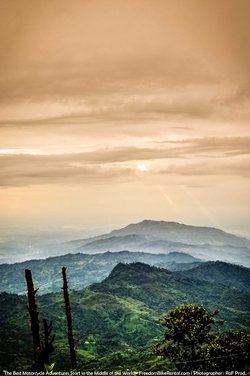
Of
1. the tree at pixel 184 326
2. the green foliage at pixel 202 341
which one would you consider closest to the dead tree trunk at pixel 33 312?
the green foliage at pixel 202 341

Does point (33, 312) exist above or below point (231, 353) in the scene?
above

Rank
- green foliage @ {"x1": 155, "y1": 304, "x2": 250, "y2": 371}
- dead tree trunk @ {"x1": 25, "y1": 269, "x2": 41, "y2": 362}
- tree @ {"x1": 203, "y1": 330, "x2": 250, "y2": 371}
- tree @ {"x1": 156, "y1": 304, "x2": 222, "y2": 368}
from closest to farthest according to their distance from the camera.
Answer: dead tree trunk @ {"x1": 25, "y1": 269, "x2": 41, "y2": 362}, tree @ {"x1": 203, "y1": 330, "x2": 250, "y2": 371}, green foliage @ {"x1": 155, "y1": 304, "x2": 250, "y2": 371}, tree @ {"x1": 156, "y1": 304, "x2": 222, "y2": 368}

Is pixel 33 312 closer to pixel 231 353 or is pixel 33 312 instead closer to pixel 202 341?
pixel 231 353

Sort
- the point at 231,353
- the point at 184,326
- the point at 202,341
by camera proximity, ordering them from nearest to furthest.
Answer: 1. the point at 231,353
2. the point at 184,326
3. the point at 202,341

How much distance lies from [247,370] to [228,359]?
2603mm

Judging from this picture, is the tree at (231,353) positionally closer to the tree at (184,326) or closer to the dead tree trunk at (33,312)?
the tree at (184,326)

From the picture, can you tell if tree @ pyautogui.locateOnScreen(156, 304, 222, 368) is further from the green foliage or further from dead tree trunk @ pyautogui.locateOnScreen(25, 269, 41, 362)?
dead tree trunk @ pyautogui.locateOnScreen(25, 269, 41, 362)

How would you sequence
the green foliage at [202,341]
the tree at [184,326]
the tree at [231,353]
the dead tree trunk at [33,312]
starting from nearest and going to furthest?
the dead tree trunk at [33,312] → the tree at [231,353] → the green foliage at [202,341] → the tree at [184,326]

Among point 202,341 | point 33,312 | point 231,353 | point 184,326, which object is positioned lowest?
point 202,341

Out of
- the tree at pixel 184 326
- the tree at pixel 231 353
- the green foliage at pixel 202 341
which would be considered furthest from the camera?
the tree at pixel 184 326

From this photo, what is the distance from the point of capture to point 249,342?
167 feet

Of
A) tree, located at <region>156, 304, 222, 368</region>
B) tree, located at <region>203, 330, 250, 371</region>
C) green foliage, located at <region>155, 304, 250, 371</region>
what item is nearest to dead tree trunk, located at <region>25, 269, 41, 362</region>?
tree, located at <region>203, 330, 250, 371</region>

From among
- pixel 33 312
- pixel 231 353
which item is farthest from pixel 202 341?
pixel 33 312

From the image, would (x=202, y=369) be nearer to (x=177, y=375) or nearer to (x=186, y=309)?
(x=177, y=375)
